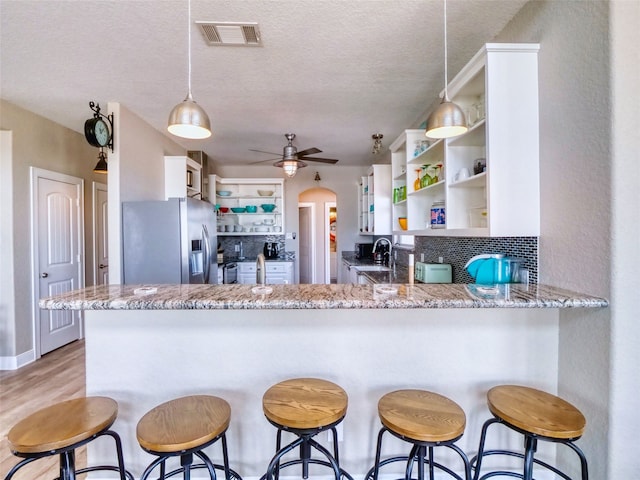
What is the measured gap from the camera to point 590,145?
139cm

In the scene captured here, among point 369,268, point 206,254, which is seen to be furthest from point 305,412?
point 369,268

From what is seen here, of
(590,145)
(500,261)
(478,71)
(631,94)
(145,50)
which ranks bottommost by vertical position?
(500,261)

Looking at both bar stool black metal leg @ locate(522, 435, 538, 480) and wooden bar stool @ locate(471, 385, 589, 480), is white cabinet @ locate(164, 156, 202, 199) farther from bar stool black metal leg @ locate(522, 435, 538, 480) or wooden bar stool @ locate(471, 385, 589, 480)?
bar stool black metal leg @ locate(522, 435, 538, 480)

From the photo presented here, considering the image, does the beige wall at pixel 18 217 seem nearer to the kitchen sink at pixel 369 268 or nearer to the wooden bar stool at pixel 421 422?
the kitchen sink at pixel 369 268

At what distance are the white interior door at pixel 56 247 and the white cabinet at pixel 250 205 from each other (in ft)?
6.77

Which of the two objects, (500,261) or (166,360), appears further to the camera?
(500,261)

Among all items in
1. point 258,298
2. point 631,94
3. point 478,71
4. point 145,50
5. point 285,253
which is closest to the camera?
point 631,94

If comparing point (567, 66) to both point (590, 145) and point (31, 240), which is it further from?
point (31, 240)

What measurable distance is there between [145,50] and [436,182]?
231 cm

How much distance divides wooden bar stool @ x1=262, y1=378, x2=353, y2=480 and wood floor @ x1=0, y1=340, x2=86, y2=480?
149 cm

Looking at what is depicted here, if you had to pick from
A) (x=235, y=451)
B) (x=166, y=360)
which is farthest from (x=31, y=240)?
(x=235, y=451)

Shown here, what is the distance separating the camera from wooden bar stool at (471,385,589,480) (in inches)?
45.3

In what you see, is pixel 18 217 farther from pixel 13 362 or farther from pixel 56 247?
pixel 13 362

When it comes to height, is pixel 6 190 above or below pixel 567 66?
below
